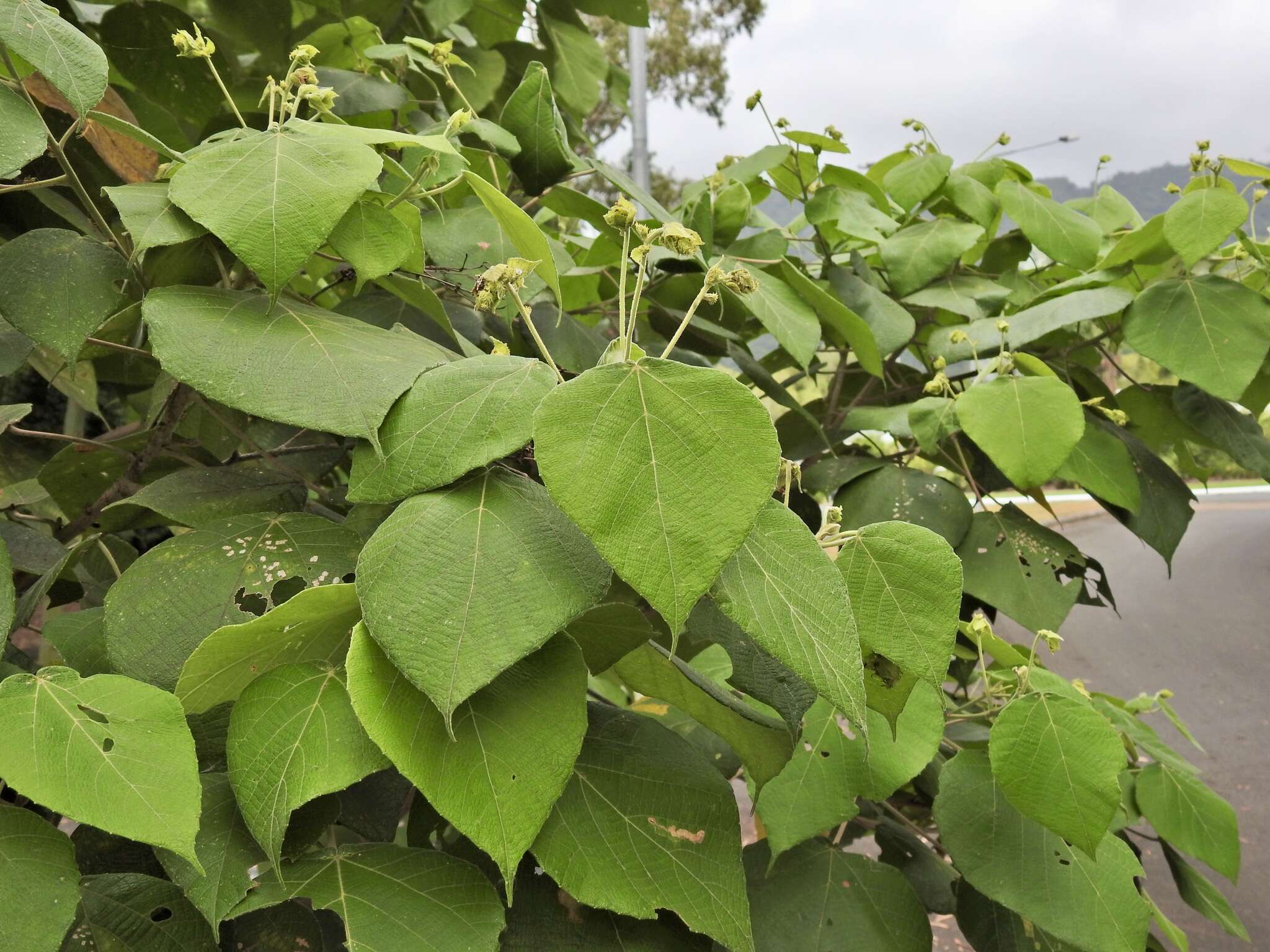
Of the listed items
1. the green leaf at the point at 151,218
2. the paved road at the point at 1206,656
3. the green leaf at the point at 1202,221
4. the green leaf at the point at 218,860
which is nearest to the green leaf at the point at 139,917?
the green leaf at the point at 218,860

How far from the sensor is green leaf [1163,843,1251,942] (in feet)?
2.45

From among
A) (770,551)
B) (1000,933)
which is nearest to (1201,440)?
(1000,933)

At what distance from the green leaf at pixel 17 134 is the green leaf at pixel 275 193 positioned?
0.05 meters

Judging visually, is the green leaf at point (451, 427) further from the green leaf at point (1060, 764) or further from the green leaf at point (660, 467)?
the green leaf at point (1060, 764)

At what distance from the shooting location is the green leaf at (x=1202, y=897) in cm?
75

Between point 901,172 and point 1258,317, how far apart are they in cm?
29

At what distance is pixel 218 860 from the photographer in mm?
335

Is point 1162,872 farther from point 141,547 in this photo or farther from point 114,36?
point 114,36

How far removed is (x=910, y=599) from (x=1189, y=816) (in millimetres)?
460

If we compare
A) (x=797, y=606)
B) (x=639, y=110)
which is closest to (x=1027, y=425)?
(x=797, y=606)

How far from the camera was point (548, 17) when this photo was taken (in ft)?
2.80

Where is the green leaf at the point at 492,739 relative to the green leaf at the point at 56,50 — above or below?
below

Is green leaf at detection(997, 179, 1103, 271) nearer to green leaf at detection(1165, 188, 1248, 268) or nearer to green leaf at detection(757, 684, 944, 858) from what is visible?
green leaf at detection(1165, 188, 1248, 268)

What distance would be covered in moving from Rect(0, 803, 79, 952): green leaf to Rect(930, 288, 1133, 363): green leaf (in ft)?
1.89
